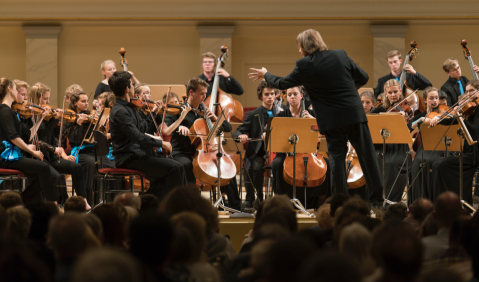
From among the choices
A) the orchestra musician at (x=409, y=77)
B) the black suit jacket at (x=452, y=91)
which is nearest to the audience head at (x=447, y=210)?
the orchestra musician at (x=409, y=77)

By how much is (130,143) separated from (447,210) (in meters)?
2.75

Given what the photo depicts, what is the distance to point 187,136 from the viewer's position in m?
5.03

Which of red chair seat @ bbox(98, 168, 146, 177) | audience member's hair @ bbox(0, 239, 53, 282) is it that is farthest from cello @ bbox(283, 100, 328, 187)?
audience member's hair @ bbox(0, 239, 53, 282)

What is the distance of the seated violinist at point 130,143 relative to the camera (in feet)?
14.2

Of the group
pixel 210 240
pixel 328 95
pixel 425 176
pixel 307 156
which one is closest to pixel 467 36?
pixel 425 176

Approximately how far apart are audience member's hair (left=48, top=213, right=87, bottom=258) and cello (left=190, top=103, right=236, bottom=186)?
2.58m

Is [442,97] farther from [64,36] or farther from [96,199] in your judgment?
[64,36]

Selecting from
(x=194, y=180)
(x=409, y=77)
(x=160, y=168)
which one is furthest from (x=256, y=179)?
(x=409, y=77)

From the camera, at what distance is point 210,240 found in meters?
2.38

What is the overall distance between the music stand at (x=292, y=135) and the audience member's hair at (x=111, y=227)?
2.16m

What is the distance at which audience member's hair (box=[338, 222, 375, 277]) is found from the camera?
186 cm

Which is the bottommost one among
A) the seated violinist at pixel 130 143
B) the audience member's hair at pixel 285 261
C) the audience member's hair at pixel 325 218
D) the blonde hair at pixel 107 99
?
the audience member's hair at pixel 325 218

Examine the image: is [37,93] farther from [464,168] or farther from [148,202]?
[464,168]

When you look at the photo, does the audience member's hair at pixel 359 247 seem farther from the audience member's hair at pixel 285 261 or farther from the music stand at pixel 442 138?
the music stand at pixel 442 138
